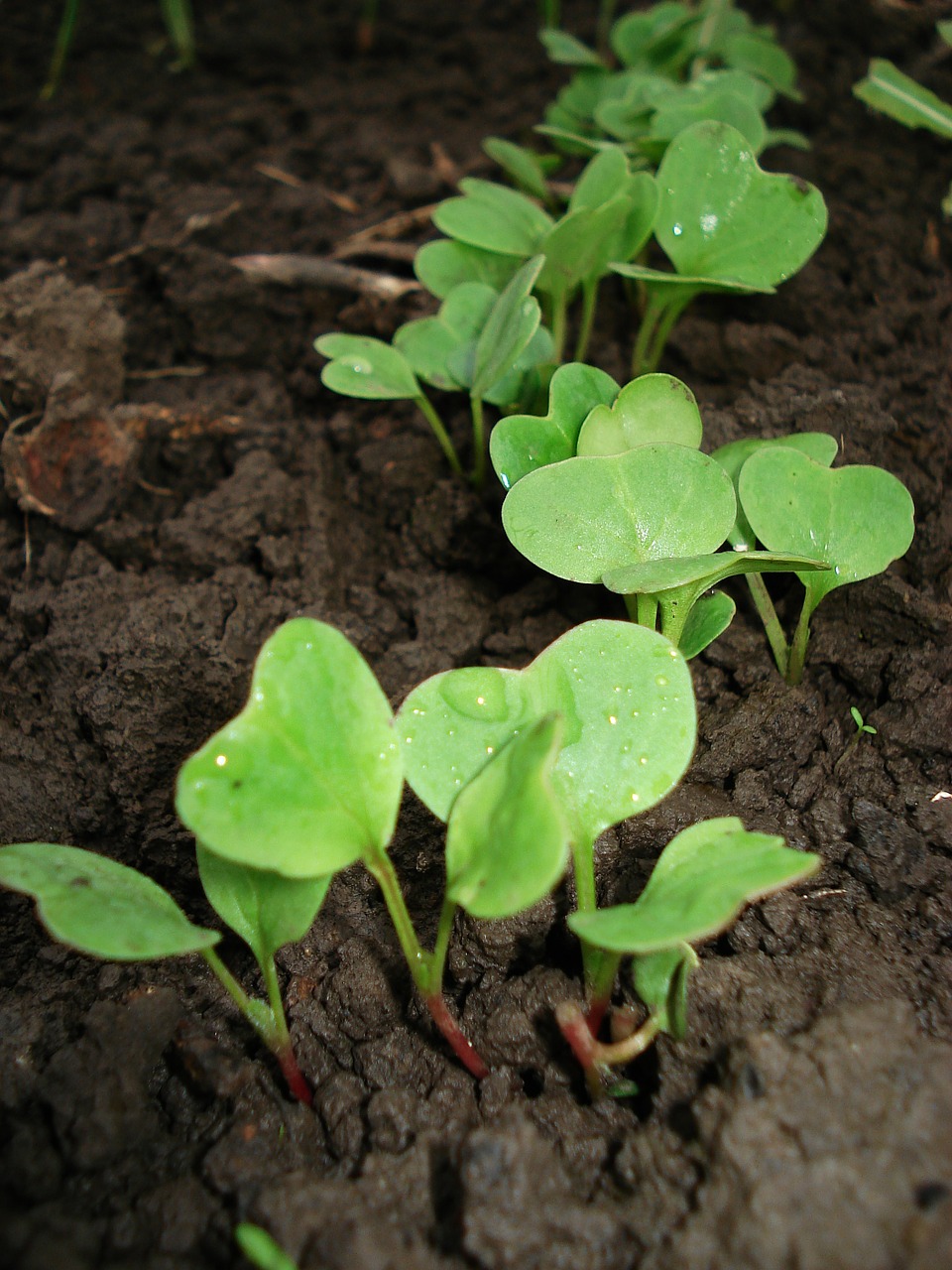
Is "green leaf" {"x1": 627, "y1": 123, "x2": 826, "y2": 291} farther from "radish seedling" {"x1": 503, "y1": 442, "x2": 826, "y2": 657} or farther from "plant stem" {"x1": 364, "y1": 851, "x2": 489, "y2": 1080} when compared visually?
"plant stem" {"x1": 364, "y1": 851, "x2": 489, "y2": 1080}

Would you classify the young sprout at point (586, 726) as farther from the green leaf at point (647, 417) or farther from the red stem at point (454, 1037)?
the green leaf at point (647, 417)

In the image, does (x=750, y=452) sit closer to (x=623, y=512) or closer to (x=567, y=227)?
(x=623, y=512)

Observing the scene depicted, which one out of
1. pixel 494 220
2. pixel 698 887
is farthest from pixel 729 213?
pixel 698 887

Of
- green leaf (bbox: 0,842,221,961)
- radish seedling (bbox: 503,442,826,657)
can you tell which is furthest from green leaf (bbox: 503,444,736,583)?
green leaf (bbox: 0,842,221,961)

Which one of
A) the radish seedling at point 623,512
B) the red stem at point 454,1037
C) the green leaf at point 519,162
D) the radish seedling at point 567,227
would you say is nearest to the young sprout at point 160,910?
the red stem at point 454,1037

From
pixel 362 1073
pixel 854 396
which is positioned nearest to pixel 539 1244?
pixel 362 1073

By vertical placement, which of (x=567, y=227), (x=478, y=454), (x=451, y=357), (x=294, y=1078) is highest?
(x=567, y=227)
